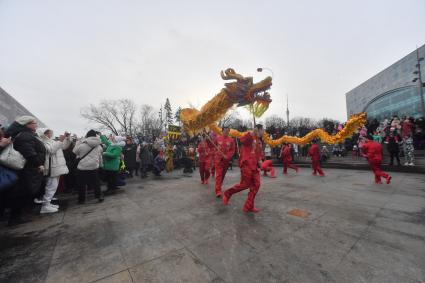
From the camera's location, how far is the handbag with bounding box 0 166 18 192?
296 cm

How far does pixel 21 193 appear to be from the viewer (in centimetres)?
332

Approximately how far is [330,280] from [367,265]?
54 centimetres

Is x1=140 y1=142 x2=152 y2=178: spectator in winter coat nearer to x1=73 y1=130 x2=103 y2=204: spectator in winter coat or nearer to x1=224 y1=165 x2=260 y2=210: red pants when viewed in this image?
x1=73 y1=130 x2=103 y2=204: spectator in winter coat

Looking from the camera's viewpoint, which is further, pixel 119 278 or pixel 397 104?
pixel 397 104

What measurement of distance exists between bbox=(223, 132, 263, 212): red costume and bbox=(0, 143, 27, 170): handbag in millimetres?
3831

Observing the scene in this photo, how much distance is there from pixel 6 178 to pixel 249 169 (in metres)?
4.14

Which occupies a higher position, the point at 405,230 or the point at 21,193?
the point at 21,193

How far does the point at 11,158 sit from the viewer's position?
3100 millimetres

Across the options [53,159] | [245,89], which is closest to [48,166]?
[53,159]

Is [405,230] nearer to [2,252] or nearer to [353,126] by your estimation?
[353,126]

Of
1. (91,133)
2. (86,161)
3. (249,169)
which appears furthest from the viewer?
(91,133)

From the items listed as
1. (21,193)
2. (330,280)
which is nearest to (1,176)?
(21,193)

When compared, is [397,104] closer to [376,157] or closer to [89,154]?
[376,157]

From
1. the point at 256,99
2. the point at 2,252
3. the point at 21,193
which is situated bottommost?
the point at 2,252
